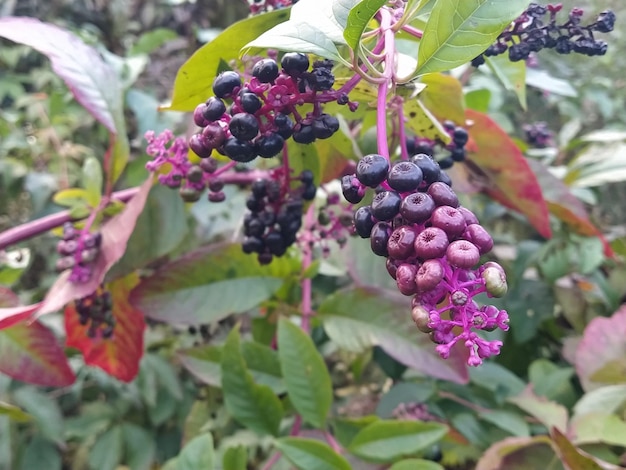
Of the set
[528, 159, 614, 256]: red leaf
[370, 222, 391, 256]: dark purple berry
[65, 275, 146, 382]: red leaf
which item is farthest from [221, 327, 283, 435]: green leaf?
[528, 159, 614, 256]: red leaf

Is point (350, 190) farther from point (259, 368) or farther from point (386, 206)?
point (259, 368)

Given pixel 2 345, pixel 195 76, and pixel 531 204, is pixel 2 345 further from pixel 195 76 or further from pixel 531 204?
Answer: pixel 531 204

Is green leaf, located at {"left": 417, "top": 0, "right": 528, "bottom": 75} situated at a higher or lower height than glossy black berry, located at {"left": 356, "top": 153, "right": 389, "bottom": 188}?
higher

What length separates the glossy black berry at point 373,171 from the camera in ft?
1.12

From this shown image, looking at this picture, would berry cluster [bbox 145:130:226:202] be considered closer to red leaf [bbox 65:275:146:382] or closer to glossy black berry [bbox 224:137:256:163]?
glossy black berry [bbox 224:137:256:163]

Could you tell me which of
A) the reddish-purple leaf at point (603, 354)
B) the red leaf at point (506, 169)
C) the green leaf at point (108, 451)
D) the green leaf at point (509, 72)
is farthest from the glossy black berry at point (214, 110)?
the green leaf at point (108, 451)

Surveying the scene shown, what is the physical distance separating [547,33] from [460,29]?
0.21 m

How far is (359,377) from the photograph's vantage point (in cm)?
111

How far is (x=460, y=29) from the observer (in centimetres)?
38

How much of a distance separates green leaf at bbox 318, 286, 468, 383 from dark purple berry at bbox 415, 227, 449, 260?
0.43 meters

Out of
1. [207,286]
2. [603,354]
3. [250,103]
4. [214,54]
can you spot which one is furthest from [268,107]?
[603,354]

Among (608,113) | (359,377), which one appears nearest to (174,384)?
(359,377)

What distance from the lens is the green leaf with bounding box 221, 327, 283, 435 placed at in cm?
70

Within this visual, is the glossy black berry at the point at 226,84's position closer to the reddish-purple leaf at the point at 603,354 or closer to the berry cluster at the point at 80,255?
the berry cluster at the point at 80,255
